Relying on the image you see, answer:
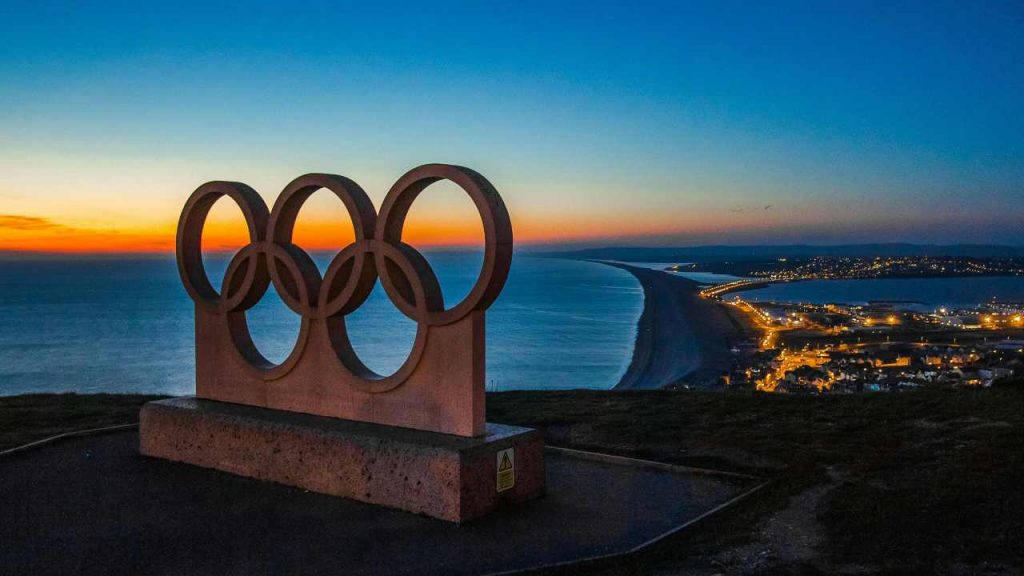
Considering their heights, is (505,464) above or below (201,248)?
below

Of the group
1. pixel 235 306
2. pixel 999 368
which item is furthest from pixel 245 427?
pixel 999 368

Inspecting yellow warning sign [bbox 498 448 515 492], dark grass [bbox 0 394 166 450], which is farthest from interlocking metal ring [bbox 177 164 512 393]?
dark grass [bbox 0 394 166 450]

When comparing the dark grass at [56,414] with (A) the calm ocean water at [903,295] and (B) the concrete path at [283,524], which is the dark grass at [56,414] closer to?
(B) the concrete path at [283,524]

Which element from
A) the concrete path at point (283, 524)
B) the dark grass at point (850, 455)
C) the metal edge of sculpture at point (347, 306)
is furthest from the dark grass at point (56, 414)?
the dark grass at point (850, 455)

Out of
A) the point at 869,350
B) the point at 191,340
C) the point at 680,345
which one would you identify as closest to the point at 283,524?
the point at 869,350

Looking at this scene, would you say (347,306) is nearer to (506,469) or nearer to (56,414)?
(506,469)

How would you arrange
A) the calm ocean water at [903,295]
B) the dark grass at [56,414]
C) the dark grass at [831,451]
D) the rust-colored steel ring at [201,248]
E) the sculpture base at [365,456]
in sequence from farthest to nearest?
Answer: the calm ocean water at [903,295] → the dark grass at [56,414] → the rust-colored steel ring at [201,248] → the sculpture base at [365,456] → the dark grass at [831,451]
